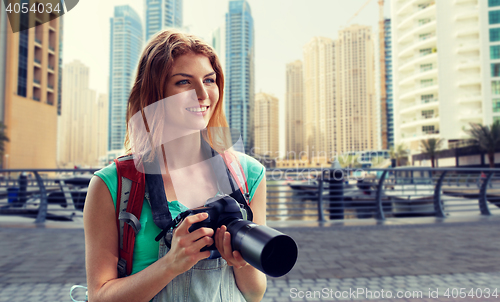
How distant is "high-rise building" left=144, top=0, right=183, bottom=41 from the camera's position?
4728 centimetres

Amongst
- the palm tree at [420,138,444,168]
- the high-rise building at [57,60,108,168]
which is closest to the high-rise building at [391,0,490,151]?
the palm tree at [420,138,444,168]

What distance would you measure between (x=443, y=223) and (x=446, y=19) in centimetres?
5274

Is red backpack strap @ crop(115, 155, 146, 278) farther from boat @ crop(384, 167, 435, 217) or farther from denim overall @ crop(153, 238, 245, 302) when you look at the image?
boat @ crop(384, 167, 435, 217)

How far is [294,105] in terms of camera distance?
11944 cm

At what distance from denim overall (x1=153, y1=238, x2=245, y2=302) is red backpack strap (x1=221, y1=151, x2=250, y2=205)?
242 millimetres

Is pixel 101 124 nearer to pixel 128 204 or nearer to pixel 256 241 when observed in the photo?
pixel 128 204

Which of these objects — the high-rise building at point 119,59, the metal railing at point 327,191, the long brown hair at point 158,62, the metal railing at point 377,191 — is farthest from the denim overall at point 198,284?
the high-rise building at point 119,59

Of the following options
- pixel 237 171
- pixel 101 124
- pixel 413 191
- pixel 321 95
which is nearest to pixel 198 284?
pixel 237 171

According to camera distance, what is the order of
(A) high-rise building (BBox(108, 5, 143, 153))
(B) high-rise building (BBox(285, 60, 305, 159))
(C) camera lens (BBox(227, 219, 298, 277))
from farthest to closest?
(B) high-rise building (BBox(285, 60, 305, 159)) < (A) high-rise building (BBox(108, 5, 143, 153)) < (C) camera lens (BBox(227, 219, 298, 277))

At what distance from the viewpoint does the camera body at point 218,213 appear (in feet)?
2.52

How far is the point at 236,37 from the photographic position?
2512 inches

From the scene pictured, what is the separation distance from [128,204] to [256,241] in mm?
456

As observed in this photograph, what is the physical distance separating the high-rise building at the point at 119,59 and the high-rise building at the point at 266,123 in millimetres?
29034

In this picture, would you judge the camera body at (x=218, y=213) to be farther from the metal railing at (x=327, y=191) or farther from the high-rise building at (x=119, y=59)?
the high-rise building at (x=119, y=59)
